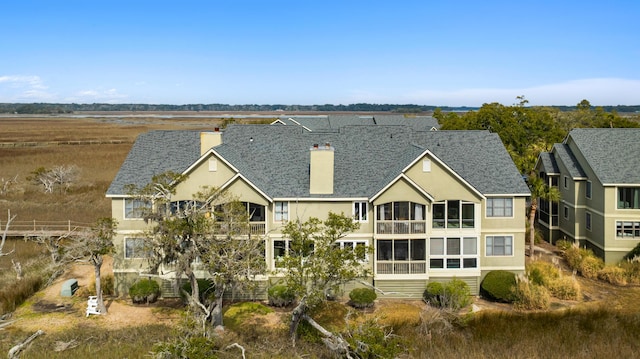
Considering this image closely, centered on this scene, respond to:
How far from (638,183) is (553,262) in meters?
7.19

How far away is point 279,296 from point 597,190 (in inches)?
882

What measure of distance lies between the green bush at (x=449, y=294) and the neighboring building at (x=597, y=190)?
12.5 m

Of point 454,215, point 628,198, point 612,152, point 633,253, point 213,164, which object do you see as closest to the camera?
point 213,164

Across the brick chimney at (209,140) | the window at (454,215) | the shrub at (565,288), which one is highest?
the brick chimney at (209,140)

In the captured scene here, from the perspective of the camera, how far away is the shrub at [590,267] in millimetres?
34969

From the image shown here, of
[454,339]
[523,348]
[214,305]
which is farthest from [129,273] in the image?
[523,348]

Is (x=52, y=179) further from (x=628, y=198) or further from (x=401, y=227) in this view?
(x=628, y=198)

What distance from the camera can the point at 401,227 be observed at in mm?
31031

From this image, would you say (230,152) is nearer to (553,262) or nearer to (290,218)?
(290,218)

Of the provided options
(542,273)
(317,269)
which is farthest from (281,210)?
(542,273)

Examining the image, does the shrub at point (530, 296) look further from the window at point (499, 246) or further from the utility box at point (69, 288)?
the utility box at point (69, 288)

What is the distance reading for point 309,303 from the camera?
74.8 feet

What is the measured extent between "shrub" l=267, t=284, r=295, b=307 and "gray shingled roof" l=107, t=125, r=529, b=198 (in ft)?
16.8

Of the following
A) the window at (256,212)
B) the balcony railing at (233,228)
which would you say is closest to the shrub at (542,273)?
the window at (256,212)
